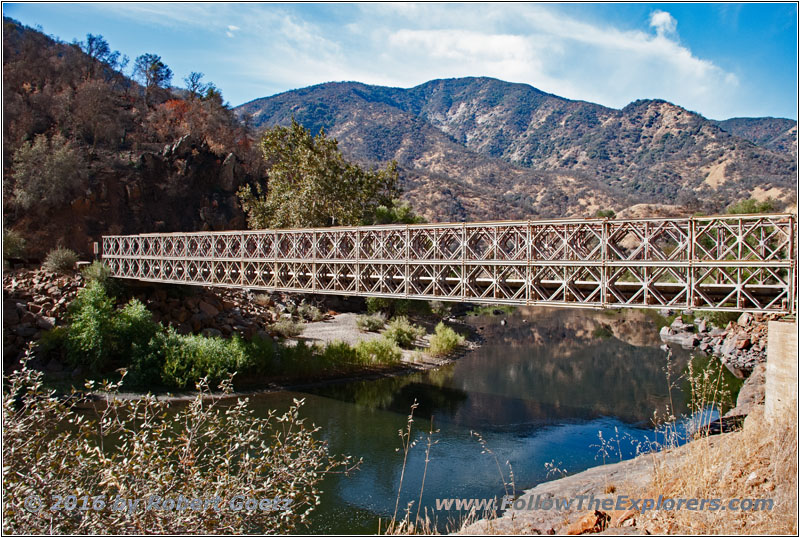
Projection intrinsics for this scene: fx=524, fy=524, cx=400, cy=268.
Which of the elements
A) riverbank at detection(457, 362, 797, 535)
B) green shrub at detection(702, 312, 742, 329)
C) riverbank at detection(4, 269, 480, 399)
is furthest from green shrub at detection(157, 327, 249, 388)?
green shrub at detection(702, 312, 742, 329)

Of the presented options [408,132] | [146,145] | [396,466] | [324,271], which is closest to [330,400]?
[324,271]

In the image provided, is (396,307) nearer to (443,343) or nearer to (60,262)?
(443,343)

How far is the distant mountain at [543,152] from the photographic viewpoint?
196 ft

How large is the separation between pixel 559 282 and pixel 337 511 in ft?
24.1

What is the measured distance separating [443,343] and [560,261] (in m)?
14.5

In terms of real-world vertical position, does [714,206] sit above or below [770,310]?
above

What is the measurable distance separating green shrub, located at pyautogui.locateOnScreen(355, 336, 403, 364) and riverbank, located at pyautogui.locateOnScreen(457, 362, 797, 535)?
12800 millimetres

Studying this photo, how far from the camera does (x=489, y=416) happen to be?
675 inches

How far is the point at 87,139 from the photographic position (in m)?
37.7

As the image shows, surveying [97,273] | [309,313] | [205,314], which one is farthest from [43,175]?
[309,313]

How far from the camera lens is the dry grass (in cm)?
627

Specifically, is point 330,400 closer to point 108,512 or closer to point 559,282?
point 559,282

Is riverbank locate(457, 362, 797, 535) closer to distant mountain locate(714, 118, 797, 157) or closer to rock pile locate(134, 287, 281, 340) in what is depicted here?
rock pile locate(134, 287, 281, 340)

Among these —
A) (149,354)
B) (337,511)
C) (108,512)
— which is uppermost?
(108,512)
